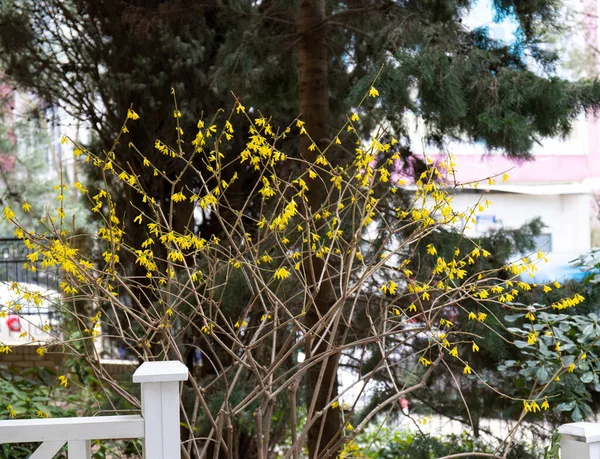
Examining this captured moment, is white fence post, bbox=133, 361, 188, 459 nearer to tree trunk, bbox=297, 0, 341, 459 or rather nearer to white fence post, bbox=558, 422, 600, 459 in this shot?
white fence post, bbox=558, 422, 600, 459

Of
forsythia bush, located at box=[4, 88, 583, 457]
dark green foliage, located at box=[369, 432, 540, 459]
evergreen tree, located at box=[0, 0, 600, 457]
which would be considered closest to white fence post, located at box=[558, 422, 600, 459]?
forsythia bush, located at box=[4, 88, 583, 457]

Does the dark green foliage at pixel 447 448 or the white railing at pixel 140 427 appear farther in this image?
the dark green foliage at pixel 447 448

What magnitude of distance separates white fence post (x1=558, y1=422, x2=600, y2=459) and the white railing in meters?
1.15

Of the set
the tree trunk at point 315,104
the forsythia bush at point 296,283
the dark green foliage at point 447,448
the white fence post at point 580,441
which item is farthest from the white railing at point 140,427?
the dark green foliage at point 447,448

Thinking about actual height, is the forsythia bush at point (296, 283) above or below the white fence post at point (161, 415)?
above

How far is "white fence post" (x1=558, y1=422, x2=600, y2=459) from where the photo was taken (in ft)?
7.55

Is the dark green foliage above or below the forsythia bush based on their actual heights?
below

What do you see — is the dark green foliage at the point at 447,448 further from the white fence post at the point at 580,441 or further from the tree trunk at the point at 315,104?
the white fence post at the point at 580,441

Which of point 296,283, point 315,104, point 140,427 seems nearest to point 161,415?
point 140,427

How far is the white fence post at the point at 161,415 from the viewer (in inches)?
81.9

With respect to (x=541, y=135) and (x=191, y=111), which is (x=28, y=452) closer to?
(x=191, y=111)

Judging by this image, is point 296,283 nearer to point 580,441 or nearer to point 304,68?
point 304,68

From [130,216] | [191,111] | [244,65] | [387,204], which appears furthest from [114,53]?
[387,204]

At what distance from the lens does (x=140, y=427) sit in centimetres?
209
